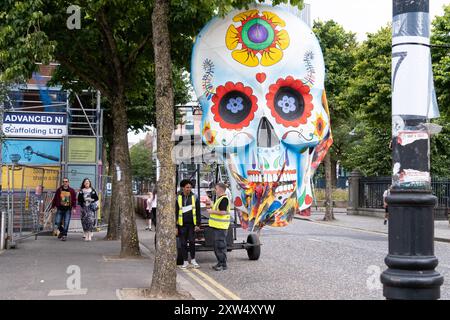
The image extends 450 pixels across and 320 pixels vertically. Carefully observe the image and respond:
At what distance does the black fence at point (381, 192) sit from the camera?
30.9 meters

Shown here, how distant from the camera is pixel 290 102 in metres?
9.02

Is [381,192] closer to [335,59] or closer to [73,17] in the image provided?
[335,59]

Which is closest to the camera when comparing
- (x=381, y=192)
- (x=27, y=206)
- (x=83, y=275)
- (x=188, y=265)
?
(x=83, y=275)

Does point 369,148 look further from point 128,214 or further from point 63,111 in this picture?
point 128,214

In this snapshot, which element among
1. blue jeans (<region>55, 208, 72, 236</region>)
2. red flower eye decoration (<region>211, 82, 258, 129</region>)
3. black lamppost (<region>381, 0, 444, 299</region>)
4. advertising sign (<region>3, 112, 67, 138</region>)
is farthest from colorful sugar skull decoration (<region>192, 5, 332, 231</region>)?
advertising sign (<region>3, 112, 67, 138</region>)

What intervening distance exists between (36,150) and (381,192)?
20093 millimetres

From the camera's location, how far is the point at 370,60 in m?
26.6

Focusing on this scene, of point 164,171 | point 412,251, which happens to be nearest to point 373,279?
point 164,171

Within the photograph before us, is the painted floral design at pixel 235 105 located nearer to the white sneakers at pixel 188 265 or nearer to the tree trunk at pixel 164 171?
the tree trunk at pixel 164 171

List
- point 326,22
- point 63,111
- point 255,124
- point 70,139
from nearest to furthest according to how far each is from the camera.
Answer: point 255,124, point 70,139, point 63,111, point 326,22

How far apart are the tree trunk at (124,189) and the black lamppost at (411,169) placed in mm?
9198

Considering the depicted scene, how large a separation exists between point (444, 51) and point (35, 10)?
1628 centimetres

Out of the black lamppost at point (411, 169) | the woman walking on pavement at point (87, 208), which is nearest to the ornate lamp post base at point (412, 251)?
the black lamppost at point (411, 169)
